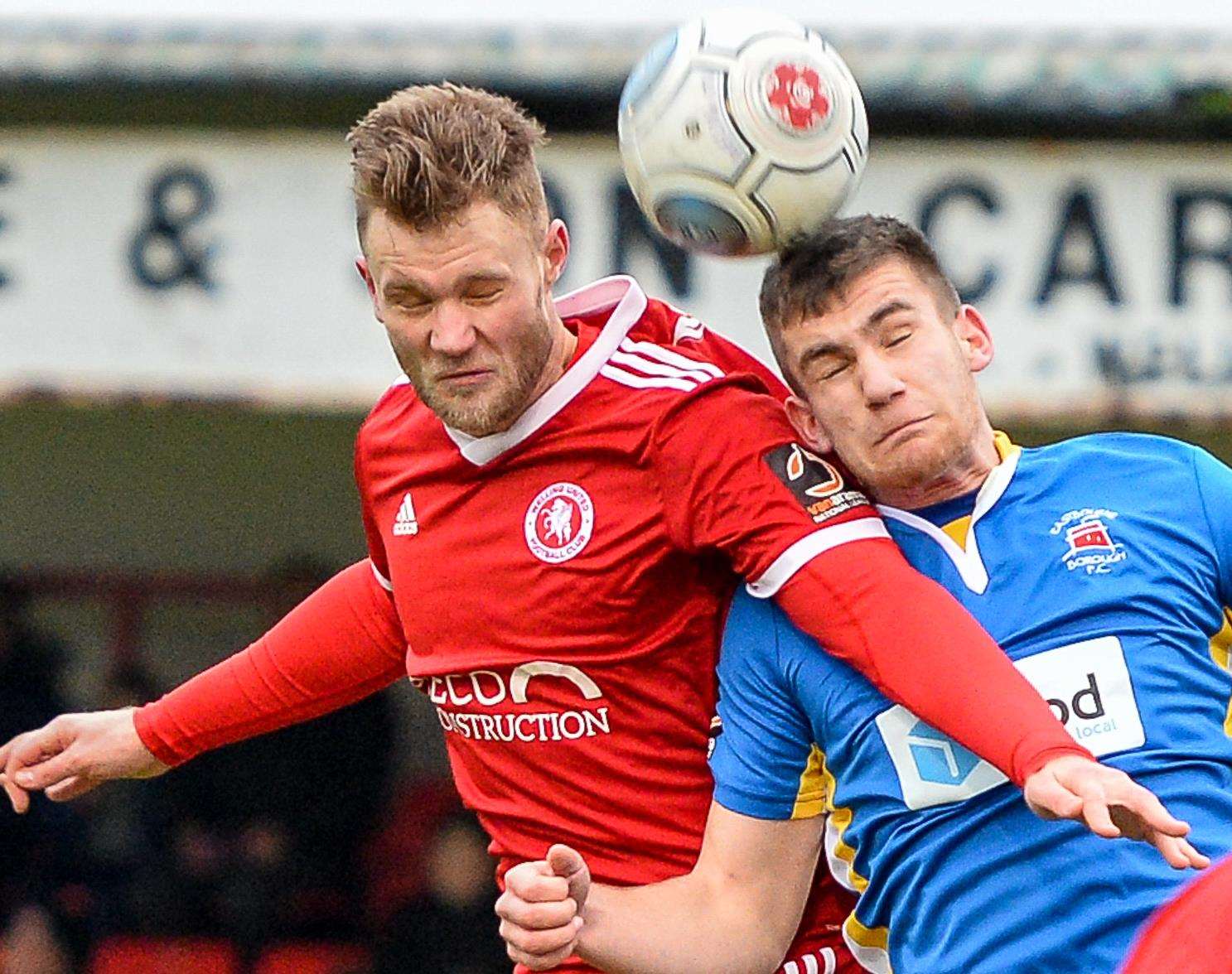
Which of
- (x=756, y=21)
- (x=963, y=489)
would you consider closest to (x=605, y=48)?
(x=756, y=21)

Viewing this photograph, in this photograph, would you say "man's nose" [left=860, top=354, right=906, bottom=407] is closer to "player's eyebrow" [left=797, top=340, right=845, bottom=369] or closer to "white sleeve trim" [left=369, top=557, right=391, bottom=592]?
"player's eyebrow" [left=797, top=340, right=845, bottom=369]

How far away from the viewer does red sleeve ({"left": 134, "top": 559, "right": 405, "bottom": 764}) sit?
3.55 m

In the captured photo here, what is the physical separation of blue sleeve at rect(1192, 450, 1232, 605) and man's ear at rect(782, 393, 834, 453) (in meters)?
0.51

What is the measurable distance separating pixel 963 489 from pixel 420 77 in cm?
291

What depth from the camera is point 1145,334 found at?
5680 mm

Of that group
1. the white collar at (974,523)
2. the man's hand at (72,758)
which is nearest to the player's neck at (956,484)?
the white collar at (974,523)

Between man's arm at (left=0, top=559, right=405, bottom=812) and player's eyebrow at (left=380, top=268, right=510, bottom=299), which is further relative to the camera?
man's arm at (left=0, top=559, right=405, bottom=812)

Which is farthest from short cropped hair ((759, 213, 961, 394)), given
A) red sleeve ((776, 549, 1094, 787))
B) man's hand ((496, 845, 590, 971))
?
man's hand ((496, 845, 590, 971))

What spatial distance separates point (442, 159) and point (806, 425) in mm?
623

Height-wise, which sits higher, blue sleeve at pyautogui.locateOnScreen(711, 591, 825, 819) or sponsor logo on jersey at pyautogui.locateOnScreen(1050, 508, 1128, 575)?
sponsor logo on jersey at pyautogui.locateOnScreen(1050, 508, 1128, 575)

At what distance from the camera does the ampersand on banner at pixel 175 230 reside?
5.70 meters

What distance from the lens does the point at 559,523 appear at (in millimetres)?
3045

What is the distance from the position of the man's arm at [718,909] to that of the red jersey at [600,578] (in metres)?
0.10

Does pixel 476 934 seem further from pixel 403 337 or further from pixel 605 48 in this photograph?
pixel 403 337
